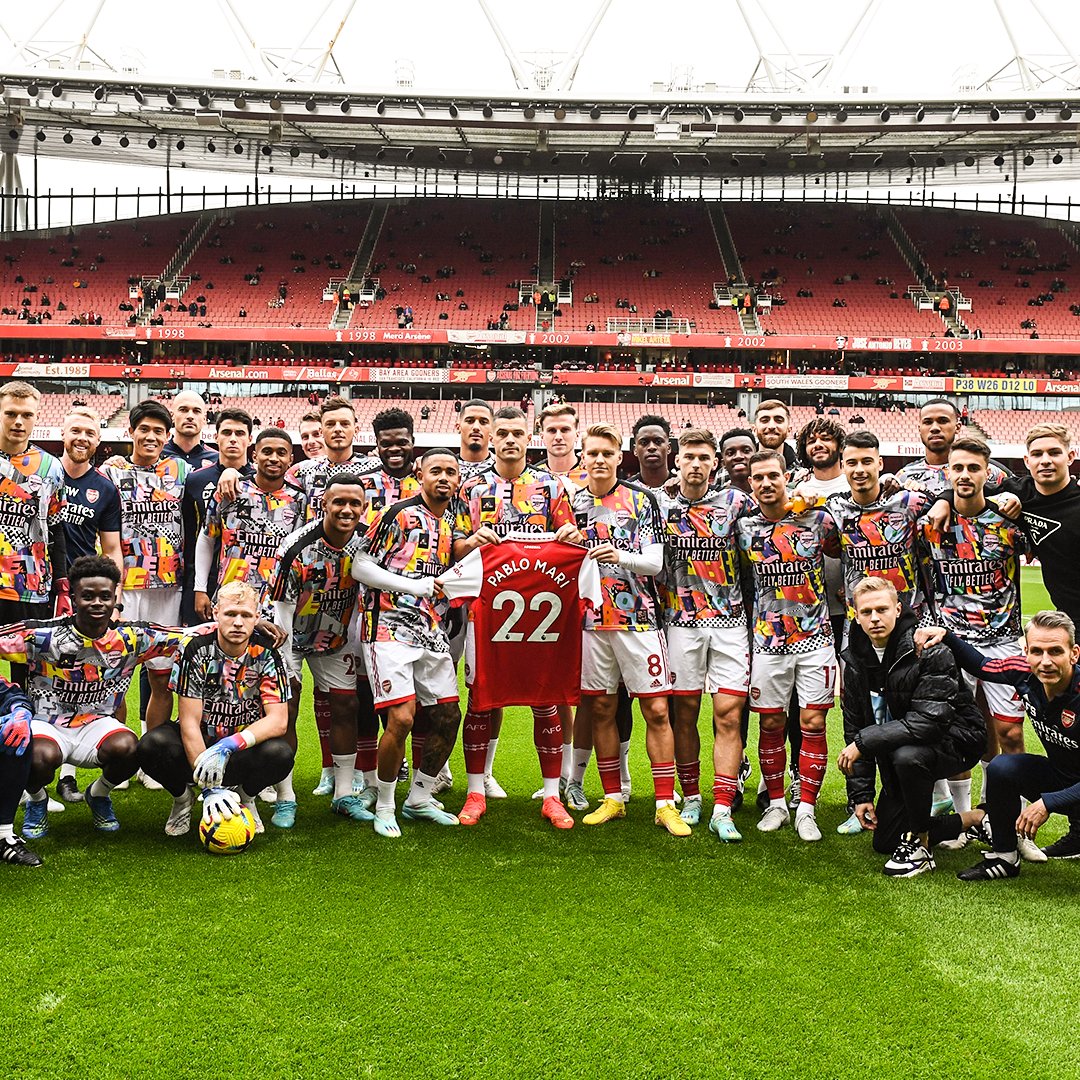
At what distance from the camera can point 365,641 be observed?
5.45 m

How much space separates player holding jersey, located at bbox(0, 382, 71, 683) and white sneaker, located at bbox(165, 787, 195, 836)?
1.31 m

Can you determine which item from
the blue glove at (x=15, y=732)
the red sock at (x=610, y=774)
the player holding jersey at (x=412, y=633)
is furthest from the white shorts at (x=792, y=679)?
the blue glove at (x=15, y=732)

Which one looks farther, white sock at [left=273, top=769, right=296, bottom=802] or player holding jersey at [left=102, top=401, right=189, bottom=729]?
player holding jersey at [left=102, top=401, right=189, bottom=729]

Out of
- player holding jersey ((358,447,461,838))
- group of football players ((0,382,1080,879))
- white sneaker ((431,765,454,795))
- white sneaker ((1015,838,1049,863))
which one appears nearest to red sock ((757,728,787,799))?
group of football players ((0,382,1080,879))

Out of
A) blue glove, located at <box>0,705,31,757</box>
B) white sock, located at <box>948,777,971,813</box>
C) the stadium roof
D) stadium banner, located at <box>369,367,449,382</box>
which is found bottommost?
white sock, located at <box>948,777,971,813</box>

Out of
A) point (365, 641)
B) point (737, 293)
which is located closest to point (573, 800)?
point (365, 641)

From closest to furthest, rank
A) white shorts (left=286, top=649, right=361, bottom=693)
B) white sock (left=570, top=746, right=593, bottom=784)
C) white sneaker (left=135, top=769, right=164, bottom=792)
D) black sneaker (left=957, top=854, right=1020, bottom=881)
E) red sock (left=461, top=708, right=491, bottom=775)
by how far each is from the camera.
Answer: black sneaker (left=957, top=854, right=1020, bottom=881)
red sock (left=461, top=708, right=491, bottom=775)
white shorts (left=286, top=649, right=361, bottom=693)
white sock (left=570, top=746, right=593, bottom=784)
white sneaker (left=135, top=769, right=164, bottom=792)

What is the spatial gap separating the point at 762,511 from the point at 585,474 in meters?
1.07

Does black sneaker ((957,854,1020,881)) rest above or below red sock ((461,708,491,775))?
below

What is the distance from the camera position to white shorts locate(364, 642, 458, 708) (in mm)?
5289

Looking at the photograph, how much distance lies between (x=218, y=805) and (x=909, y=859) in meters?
3.59

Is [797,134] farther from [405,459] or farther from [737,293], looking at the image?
[405,459]

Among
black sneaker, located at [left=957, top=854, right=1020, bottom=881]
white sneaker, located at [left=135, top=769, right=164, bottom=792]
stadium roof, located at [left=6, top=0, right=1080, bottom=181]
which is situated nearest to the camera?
black sneaker, located at [left=957, top=854, right=1020, bottom=881]

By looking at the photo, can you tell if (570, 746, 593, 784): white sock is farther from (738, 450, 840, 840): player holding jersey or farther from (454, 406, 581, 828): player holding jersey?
(738, 450, 840, 840): player holding jersey
